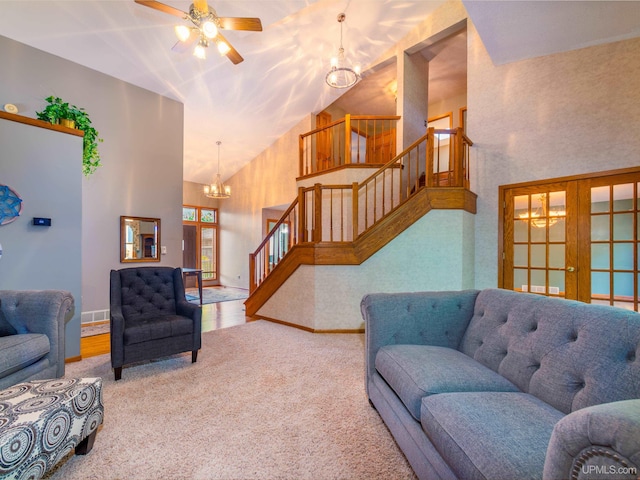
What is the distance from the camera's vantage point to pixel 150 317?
9.84 feet

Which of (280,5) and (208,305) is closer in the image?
(280,5)

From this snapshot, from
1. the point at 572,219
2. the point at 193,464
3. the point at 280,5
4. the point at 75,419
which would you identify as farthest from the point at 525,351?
the point at 280,5

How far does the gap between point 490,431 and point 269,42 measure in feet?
18.3

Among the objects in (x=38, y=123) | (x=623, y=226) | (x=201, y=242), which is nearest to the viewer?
(x=38, y=123)

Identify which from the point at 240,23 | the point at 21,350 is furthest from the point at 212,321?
the point at 240,23

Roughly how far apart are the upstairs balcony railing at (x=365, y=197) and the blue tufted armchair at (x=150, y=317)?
1727mm

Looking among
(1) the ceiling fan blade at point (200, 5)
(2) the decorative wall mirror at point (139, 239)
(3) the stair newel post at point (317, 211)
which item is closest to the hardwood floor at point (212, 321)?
(2) the decorative wall mirror at point (139, 239)

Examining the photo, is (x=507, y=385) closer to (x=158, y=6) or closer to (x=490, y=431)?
(x=490, y=431)

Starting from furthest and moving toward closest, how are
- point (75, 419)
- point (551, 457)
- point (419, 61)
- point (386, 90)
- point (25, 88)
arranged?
point (386, 90) → point (419, 61) → point (25, 88) → point (75, 419) → point (551, 457)

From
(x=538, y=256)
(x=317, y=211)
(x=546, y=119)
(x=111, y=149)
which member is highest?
(x=546, y=119)

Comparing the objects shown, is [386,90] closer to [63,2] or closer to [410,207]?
[410,207]

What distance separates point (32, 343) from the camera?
2107mm

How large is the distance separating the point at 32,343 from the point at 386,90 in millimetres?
7347

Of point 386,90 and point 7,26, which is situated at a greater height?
point 386,90
